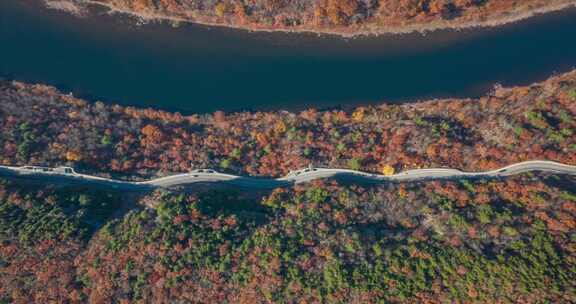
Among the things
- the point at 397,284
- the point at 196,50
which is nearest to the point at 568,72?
the point at 397,284

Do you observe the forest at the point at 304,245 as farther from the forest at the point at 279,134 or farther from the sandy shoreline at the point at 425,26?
the sandy shoreline at the point at 425,26

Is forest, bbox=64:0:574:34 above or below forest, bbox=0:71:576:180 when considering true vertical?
above

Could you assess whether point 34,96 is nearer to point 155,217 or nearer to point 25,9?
point 25,9

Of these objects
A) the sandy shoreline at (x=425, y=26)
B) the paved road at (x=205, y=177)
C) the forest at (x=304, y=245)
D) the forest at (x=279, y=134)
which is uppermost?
the sandy shoreline at (x=425, y=26)

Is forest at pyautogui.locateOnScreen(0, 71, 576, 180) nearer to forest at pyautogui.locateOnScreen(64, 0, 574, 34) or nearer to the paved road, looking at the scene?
the paved road

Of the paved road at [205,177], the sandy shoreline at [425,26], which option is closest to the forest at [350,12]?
the sandy shoreline at [425,26]

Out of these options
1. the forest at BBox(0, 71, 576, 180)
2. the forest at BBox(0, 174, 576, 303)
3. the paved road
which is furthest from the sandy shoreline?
the forest at BBox(0, 174, 576, 303)
